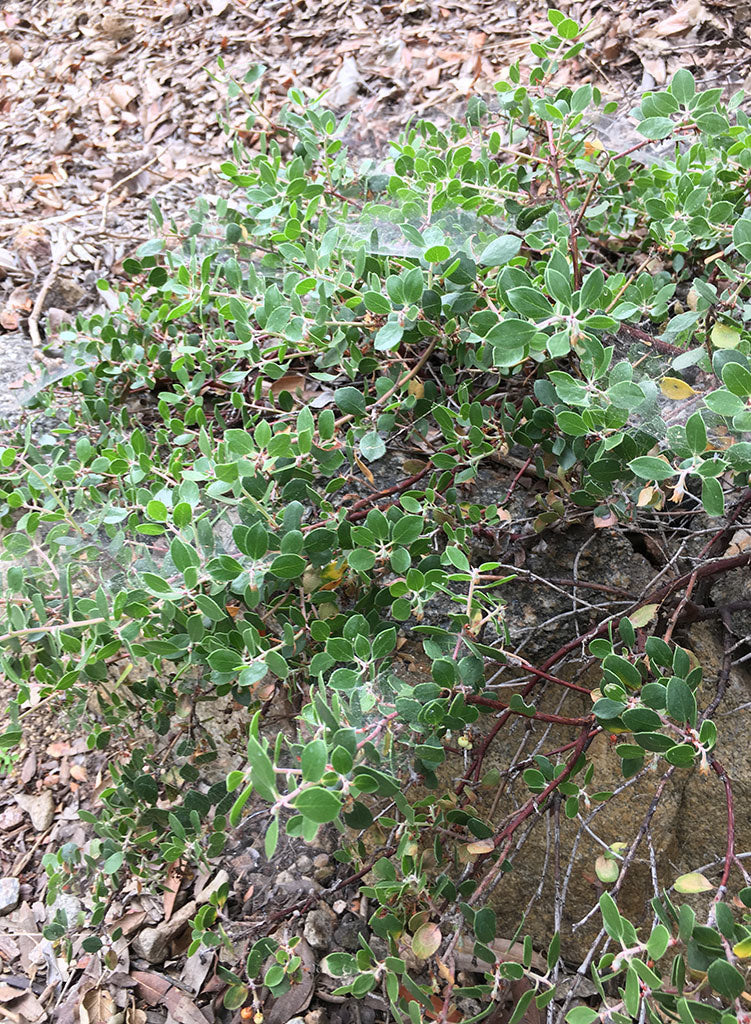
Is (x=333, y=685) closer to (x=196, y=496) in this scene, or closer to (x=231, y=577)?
(x=231, y=577)

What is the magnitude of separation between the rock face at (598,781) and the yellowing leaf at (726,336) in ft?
1.74

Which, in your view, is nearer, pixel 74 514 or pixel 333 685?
pixel 333 685

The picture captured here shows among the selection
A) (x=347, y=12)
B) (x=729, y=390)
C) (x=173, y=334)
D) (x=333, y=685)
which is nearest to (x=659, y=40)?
(x=347, y=12)

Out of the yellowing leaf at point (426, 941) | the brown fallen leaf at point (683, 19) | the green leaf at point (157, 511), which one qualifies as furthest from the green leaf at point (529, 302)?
the brown fallen leaf at point (683, 19)

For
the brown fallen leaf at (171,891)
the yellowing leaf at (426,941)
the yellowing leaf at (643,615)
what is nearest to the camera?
the yellowing leaf at (426,941)

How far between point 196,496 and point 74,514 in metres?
0.68

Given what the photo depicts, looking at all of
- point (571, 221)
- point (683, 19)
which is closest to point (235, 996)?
point (571, 221)

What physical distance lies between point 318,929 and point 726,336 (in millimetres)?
1483

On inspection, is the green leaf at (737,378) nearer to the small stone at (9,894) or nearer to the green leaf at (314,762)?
the green leaf at (314,762)

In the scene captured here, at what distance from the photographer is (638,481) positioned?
1444 mm

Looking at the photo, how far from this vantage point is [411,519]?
130 centimetres

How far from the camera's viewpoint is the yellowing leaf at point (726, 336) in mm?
1255

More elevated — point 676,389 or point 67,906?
point 676,389

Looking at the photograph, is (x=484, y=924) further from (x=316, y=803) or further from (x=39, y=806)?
(x=39, y=806)
